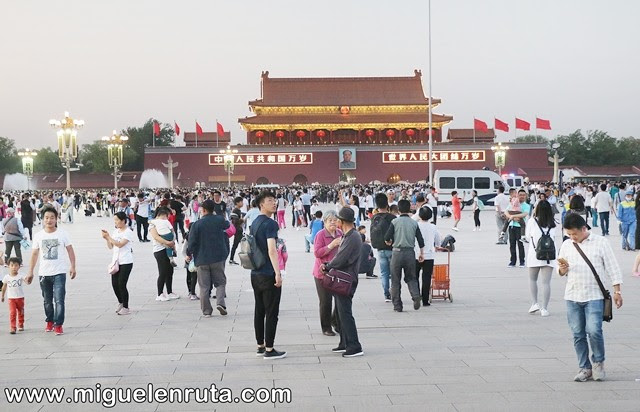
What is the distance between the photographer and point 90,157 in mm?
88438

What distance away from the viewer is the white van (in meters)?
39.5

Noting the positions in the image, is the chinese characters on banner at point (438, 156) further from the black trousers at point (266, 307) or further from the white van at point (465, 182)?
the black trousers at point (266, 307)

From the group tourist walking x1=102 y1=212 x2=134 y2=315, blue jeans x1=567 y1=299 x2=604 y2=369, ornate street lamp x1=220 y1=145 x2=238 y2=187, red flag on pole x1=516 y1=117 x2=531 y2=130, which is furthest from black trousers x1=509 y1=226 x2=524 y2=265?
ornate street lamp x1=220 y1=145 x2=238 y2=187

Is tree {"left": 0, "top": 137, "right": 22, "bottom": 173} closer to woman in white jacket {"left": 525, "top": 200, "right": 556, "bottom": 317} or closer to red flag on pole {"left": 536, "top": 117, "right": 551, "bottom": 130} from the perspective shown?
red flag on pole {"left": 536, "top": 117, "right": 551, "bottom": 130}

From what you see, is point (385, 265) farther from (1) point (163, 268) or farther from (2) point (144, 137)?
(2) point (144, 137)

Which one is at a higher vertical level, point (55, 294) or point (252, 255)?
point (252, 255)

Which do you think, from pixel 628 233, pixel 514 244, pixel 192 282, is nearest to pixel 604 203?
pixel 628 233

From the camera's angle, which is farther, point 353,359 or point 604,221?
point 604,221

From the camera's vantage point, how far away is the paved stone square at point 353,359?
18.3ft

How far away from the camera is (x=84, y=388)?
5.93 meters

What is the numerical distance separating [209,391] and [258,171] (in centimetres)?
5635

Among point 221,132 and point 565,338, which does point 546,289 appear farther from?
point 221,132

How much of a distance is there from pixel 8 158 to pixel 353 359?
295 ft

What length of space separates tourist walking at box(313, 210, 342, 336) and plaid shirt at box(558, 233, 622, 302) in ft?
7.39
